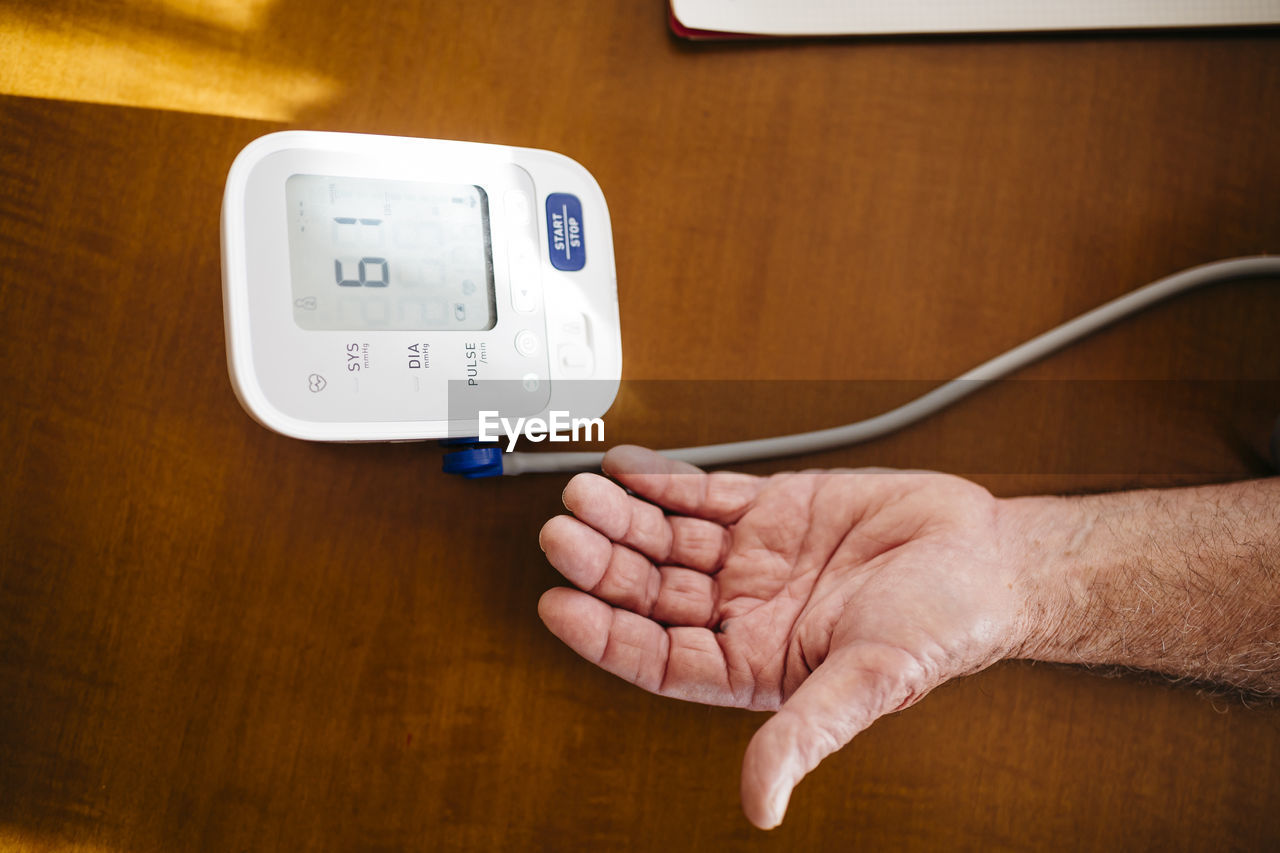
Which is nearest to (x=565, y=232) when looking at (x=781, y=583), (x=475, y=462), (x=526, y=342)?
(x=526, y=342)

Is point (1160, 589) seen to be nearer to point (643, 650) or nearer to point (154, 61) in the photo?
point (643, 650)

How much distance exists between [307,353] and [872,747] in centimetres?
53

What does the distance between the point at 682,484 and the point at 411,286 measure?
0.25m

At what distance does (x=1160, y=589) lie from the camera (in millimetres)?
564

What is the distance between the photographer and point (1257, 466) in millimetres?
648

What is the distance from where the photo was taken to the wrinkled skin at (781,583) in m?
0.45

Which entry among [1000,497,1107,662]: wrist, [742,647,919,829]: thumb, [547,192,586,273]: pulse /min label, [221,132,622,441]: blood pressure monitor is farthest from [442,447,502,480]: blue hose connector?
[1000,497,1107,662]: wrist

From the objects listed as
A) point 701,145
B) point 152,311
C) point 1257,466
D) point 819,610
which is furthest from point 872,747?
point 152,311

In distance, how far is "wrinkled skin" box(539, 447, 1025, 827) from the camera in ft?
1.49

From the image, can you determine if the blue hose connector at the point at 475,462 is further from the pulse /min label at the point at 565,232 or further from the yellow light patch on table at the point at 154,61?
the yellow light patch on table at the point at 154,61

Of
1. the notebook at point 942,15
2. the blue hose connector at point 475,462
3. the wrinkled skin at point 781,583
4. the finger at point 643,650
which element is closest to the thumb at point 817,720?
the wrinkled skin at point 781,583

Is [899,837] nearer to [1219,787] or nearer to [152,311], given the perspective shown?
[1219,787]

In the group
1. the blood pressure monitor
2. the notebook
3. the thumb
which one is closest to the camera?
the thumb

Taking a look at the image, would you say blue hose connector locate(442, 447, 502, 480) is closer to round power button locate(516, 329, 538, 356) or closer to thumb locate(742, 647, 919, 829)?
round power button locate(516, 329, 538, 356)
